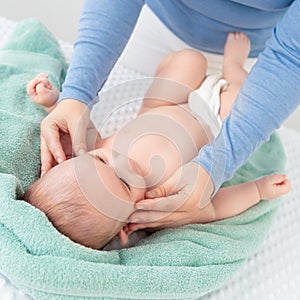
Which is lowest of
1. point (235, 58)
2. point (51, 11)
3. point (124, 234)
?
point (51, 11)

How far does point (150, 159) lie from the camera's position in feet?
3.11

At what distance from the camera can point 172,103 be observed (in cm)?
108

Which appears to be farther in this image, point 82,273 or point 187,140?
point 187,140

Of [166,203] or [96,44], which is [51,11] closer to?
[96,44]

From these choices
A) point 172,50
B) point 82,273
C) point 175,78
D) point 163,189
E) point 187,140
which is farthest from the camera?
point 172,50

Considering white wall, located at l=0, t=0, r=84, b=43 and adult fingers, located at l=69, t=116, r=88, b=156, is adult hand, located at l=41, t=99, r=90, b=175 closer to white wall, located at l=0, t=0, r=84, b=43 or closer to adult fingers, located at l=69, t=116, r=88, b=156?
adult fingers, located at l=69, t=116, r=88, b=156

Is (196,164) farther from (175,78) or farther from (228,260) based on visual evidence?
(175,78)

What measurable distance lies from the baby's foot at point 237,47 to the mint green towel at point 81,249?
0.73 ft

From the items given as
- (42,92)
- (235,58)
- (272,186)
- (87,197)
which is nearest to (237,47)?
(235,58)

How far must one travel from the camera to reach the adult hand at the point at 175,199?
815 mm

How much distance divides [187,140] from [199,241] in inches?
7.3

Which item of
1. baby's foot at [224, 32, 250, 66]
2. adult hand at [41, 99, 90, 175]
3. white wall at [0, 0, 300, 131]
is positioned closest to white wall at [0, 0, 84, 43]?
white wall at [0, 0, 300, 131]

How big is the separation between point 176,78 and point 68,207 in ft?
1.45

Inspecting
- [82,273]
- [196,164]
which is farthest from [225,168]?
[82,273]
